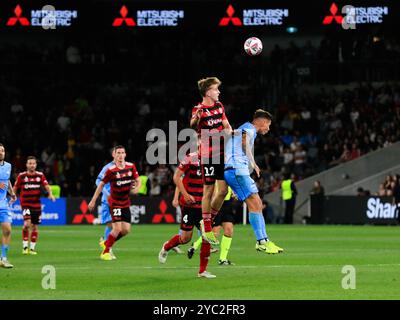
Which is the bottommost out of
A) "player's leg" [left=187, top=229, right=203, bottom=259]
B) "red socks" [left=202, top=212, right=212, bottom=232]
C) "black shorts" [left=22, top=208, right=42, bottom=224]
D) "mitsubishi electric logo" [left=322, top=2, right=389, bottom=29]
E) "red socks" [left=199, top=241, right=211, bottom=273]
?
"player's leg" [left=187, top=229, right=203, bottom=259]

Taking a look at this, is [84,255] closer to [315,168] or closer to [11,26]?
[11,26]

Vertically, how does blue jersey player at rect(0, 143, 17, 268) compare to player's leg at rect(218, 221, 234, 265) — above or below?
above

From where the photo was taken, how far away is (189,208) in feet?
60.8

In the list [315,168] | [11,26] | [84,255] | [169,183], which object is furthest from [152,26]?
[84,255]

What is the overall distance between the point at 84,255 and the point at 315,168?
22.0 m

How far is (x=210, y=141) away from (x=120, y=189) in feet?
19.3

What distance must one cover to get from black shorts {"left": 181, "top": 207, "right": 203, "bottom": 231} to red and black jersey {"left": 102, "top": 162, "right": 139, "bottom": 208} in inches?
114

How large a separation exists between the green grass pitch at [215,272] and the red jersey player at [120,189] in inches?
27.2

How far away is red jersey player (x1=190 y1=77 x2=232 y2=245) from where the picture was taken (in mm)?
15532

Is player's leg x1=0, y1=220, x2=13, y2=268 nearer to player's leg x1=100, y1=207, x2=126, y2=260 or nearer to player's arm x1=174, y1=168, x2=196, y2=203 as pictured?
player's leg x1=100, y1=207, x2=126, y2=260

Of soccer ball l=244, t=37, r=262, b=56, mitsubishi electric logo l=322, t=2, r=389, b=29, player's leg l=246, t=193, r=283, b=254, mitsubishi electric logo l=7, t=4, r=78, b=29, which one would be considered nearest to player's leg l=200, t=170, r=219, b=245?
player's leg l=246, t=193, r=283, b=254

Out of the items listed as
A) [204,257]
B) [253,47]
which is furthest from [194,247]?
[204,257]

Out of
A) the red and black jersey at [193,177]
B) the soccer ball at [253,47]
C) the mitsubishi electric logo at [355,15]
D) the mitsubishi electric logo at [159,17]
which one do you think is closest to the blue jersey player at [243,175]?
the red and black jersey at [193,177]

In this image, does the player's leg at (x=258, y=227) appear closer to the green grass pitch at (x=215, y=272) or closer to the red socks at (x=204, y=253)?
the green grass pitch at (x=215, y=272)
